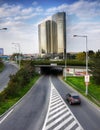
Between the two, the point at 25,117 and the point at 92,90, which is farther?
the point at 92,90

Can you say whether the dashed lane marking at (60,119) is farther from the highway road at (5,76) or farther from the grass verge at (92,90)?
the highway road at (5,76)

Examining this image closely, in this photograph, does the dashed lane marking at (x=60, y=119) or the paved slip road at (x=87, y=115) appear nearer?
the dashed lane marking at (x=60, y=119)

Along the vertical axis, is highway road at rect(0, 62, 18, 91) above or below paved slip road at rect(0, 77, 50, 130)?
below

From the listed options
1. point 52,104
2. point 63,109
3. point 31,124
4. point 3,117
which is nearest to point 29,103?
point 52,104

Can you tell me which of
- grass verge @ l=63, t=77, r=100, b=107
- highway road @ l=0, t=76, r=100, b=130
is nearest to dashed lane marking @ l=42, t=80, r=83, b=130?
highway road @ l=0, t=76, r=100, b=130

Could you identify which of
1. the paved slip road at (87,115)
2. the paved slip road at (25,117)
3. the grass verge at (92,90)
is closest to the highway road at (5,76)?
the grass verge at (92,90)

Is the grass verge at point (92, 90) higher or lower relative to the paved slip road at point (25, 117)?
lower

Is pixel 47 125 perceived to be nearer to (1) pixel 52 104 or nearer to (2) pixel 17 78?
(1) pixel 52 104

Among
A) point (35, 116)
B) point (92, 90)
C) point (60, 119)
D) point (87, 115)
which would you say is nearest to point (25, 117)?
point (35, 116)

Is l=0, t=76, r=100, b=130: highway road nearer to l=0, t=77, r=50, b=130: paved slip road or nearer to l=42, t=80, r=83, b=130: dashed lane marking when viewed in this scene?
l=0, t=77, r=50, b=130: paved slip road

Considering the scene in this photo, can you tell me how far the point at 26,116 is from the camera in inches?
1123

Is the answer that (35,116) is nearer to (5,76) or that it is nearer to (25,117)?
(25,117)

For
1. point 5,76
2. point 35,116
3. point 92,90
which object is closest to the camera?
point 35,116

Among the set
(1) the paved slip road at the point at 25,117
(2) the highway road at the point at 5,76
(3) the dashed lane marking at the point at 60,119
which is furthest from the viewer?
(2) the highway road at the point at 5,76
